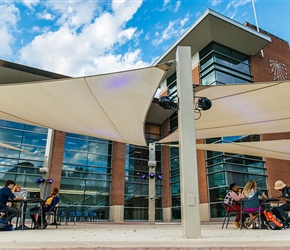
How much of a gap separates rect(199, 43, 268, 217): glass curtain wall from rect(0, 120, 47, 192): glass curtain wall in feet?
29.4

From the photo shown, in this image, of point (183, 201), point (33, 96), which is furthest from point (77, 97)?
point (183, 201)

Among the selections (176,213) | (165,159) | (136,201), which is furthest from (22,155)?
(176,213)

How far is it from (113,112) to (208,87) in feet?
7.80

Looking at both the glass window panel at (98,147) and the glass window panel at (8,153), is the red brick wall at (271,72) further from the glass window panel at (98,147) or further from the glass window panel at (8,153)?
the glass window panel at (8,153)

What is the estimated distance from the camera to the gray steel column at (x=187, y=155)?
347 centimetres

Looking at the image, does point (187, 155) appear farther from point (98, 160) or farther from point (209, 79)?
point (98, 160)

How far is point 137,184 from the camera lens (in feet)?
51.3

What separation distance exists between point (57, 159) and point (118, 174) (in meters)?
3.59

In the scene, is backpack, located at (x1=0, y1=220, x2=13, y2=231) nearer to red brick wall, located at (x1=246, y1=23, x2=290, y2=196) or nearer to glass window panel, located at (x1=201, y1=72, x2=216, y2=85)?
glass window panel, located at (x1=201, y1=72, x2=216, y2=85)

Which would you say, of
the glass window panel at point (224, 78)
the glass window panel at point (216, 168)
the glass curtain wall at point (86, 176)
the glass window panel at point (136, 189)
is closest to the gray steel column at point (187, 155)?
the glass window panel at point (216, 168)

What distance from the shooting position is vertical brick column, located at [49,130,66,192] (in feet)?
44.4

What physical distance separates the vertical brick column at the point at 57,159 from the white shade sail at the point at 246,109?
337 inches

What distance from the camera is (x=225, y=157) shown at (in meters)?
12.7

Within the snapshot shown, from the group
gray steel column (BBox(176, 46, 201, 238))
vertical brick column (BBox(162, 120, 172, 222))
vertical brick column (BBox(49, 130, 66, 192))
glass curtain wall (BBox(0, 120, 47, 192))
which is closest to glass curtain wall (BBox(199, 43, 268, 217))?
vertical brick column (BBox(162, 120, 172, 222))
